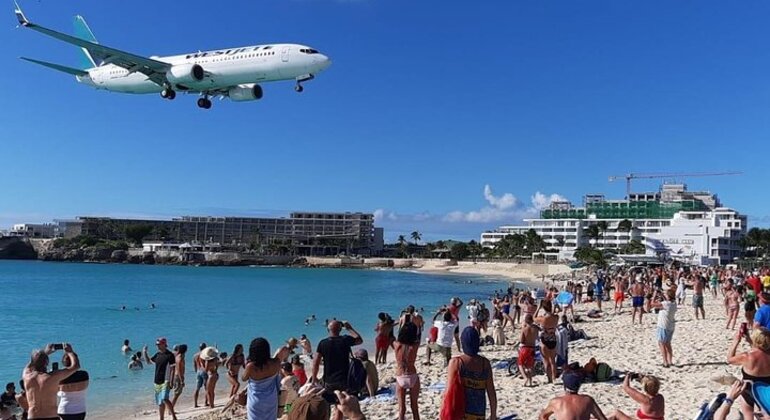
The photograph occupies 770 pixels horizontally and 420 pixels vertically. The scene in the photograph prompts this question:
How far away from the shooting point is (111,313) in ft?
127

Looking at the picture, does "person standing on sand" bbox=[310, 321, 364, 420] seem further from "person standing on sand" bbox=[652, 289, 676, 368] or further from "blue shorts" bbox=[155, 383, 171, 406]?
"person standing on sand" bbox=[652, 289, 676, 368]

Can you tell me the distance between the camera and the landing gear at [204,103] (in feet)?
98.2

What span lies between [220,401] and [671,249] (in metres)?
93.4

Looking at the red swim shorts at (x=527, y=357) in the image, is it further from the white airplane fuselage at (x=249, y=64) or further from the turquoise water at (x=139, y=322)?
the white airplane fuselage at (x=249, y=64)

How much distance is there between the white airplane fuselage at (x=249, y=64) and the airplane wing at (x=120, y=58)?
22.7 inches

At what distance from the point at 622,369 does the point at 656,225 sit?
371 feet

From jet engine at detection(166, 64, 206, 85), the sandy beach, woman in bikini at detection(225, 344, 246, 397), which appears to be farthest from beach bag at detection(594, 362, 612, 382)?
jet engine at detection(166, 64, 206, 85)

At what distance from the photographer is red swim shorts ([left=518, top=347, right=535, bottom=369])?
10.7m

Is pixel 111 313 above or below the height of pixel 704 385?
below

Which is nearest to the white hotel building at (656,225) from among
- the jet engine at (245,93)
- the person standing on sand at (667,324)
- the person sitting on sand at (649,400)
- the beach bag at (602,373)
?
the jet engine at (245,93)

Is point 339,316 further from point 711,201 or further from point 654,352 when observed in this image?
point 711,201

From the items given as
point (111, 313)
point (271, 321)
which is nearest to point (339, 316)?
point (271, 321)

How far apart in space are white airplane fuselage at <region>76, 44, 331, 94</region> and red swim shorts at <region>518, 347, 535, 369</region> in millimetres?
18638

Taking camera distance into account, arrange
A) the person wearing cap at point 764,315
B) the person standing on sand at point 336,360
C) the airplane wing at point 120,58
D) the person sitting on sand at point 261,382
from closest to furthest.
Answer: the person sitting on sand at point 261,382, the person standing on sand at point 336,360, the person wearing cap at point 764,315, the airplane wing at point 120,58
